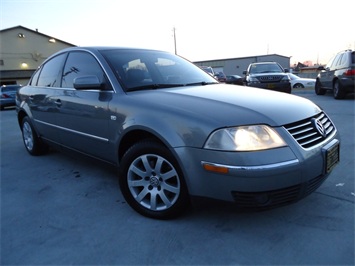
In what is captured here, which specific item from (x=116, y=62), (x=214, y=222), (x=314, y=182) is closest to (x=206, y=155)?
(x=214, y=222)

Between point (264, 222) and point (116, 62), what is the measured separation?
210 cm

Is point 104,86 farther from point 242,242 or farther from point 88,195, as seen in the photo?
point 242,242

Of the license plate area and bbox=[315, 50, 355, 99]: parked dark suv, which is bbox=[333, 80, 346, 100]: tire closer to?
bbox=[315, 50, 355, 99]: parked dark suv

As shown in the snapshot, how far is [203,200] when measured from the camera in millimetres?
2229

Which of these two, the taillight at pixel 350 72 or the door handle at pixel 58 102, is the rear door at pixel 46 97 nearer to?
the door handle at pixel 58 102

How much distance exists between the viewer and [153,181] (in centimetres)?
256

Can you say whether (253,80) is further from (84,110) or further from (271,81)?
(84,110)

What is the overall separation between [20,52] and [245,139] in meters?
39.4

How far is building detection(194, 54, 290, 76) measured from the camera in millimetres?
48125

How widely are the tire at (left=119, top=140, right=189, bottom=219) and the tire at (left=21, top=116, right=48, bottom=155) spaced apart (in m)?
2.50

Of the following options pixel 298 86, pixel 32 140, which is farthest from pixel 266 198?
pixel 298 86

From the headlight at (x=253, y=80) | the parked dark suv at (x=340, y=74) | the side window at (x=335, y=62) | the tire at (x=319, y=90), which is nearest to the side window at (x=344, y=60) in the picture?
the parked dark suv at (x=340, y=74)

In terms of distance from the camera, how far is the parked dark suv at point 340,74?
9102mm

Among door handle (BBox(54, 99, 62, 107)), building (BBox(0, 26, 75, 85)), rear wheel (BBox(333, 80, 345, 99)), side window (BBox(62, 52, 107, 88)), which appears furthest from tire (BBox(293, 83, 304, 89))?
building (BBox(0, 26, 75, 85))
